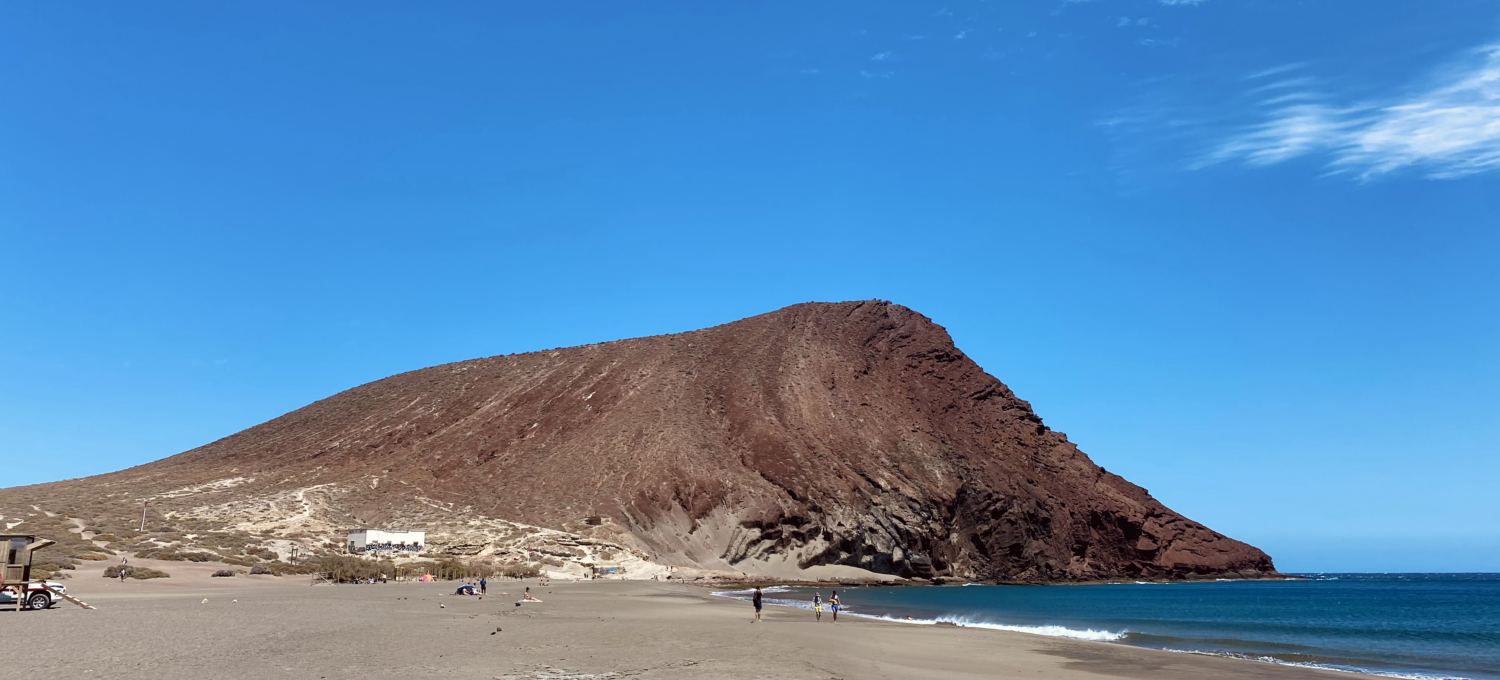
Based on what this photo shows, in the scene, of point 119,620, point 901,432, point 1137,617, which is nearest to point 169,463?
point 901,432

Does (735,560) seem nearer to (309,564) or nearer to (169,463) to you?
(309,564)

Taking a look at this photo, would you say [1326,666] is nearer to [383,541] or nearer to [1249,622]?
[1249,622]

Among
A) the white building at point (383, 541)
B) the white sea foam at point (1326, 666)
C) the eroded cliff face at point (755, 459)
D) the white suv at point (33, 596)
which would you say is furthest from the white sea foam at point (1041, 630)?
the eroded cliff face at point (755, 459)

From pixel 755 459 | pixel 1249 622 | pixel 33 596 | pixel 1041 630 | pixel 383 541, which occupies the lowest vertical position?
pixel 1249 622

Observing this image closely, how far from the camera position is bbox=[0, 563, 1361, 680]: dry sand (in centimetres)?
1681

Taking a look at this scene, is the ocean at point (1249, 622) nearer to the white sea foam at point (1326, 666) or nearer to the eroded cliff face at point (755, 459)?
the white sea foam at point (1326, 666)

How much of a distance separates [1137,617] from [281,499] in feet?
197

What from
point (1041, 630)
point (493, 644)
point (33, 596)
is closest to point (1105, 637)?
point (1041, 630)

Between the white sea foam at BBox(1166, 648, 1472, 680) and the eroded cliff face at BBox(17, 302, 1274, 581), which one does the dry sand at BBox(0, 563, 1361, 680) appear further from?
the eroded cliff face at BBox(17, 302, 1274, 581)

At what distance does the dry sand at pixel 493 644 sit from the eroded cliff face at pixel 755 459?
40450mm

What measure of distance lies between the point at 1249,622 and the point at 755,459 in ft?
159

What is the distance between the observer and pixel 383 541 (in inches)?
2375

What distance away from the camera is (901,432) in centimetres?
10019

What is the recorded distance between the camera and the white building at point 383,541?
59812mm
